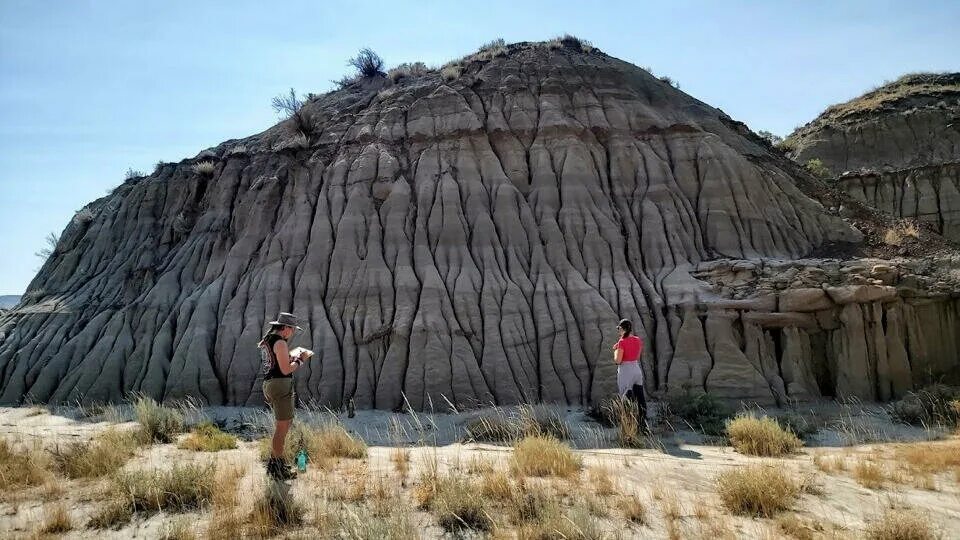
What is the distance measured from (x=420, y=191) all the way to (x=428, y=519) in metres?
14.8

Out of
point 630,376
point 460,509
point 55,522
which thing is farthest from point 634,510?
point 55,522

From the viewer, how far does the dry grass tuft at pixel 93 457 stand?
8.27 metres

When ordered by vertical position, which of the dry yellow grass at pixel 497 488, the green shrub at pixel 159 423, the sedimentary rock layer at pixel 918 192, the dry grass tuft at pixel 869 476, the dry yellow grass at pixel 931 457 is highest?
the sedimentary rock layer at pixel 918 192

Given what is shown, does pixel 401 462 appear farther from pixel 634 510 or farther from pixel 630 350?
pixel 630 350

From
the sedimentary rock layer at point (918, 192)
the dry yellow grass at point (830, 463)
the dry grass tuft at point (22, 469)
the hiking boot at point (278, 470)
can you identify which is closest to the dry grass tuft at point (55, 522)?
the dry grass tuft at point (22, 469)

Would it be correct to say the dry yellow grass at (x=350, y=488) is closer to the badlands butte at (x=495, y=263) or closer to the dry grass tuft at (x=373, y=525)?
the dry grass tuft at (x=373, y=525)

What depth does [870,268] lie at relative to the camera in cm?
1636

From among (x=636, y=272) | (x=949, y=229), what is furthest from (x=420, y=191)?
(x=949, y=229)

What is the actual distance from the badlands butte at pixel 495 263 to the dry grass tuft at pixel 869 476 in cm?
661

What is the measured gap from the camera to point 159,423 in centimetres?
1145

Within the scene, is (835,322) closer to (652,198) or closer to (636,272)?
(636,272)

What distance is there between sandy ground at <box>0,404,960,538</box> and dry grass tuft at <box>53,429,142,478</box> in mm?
228

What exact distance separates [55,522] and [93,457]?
2.39m

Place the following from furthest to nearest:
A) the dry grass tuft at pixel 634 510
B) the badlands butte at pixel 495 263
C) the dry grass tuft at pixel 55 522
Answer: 1. the badlands butte at pixel 495 263
2. the dry grass tuft at pixel 634 510
3. the dry grass tuft at pixel 55 522
